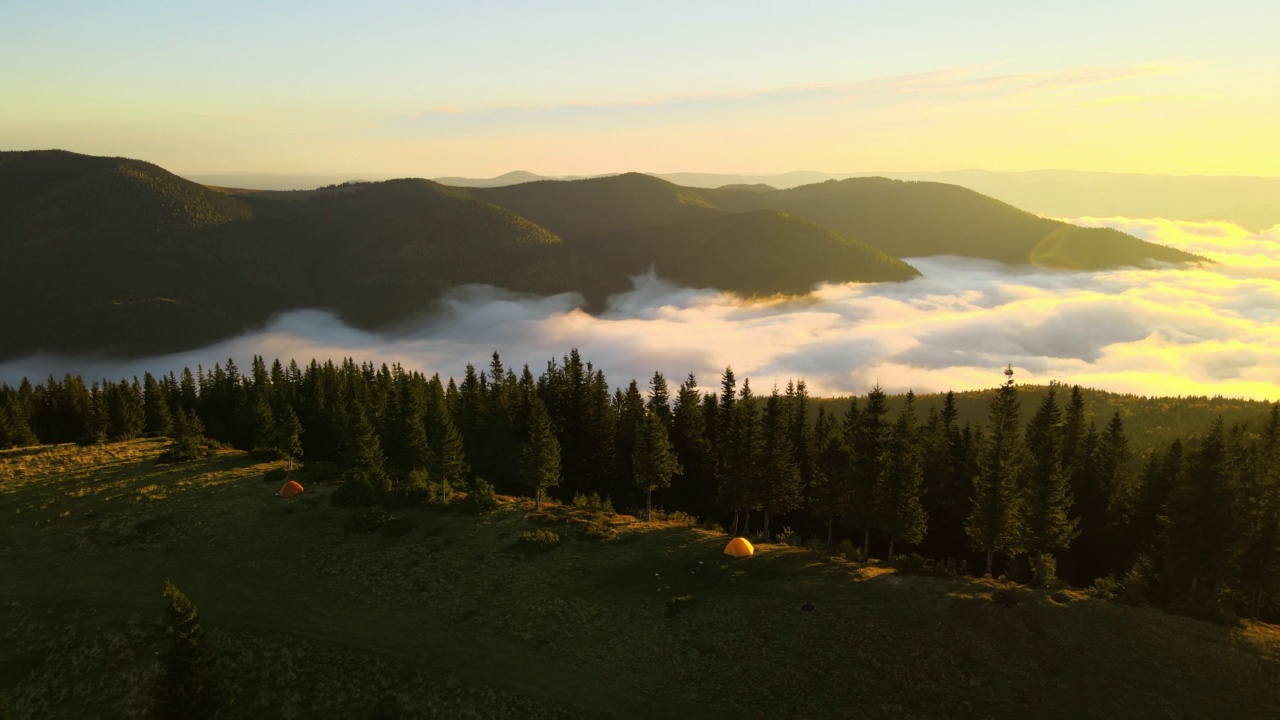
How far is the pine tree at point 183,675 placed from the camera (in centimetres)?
3197

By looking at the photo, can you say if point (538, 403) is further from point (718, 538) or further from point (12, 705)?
point (12, 705)

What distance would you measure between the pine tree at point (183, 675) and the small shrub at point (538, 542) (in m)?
23.5

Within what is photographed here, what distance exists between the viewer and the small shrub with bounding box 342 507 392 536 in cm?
5756

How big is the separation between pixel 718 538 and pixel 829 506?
42.2 ft

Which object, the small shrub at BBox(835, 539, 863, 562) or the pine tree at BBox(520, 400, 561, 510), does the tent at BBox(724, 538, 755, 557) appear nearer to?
the small shrub at BBox(835, 539, 863, 562)

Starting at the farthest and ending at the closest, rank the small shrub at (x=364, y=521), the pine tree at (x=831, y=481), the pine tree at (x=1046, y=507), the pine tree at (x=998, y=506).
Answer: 1. the pine tree at (x=831, y=481)
2. the small shrub at (x=364, y=521)
3. the pine tree at (x=998, y=506)
4. the pine tree at (x=1046, y=507)

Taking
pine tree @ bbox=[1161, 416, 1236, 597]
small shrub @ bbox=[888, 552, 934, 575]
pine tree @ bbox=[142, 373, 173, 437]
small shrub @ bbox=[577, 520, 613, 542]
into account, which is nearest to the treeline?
pine tree @ bbox=[1161, 416, 1236, 597]

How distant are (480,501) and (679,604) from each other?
2641cm

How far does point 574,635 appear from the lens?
137 ft

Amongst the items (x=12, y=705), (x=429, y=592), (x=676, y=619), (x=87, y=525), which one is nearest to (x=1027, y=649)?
(x=676, y=619)

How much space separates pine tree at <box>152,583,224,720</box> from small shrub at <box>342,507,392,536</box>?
24.6 metres

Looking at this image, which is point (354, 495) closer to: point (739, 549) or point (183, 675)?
point (183, 675)

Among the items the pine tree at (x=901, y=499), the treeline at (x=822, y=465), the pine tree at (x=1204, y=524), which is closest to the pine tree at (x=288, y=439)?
the treeline at (x=822, y=465)

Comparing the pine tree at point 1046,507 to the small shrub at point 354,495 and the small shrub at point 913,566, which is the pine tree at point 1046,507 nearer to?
the small shrub at point 913,566
